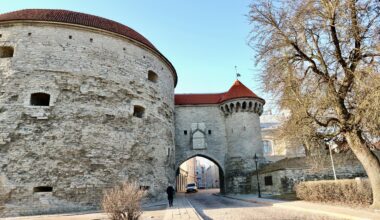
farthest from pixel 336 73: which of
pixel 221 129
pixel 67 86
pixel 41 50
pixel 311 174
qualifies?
pixel 221 129

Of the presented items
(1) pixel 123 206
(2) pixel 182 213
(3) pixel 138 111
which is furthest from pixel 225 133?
(1) pixel 123 206

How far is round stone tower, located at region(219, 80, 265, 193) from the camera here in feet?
63.1

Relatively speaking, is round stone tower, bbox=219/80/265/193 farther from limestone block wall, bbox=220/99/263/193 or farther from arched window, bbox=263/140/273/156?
arched window, bbox=263/140/273/156

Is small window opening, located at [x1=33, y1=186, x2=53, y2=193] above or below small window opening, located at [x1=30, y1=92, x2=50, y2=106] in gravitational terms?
below

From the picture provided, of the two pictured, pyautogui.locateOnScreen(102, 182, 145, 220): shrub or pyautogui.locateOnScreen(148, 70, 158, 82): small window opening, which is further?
pyautogui.locateOnScreen(148, 70, 158, 82): small window opening

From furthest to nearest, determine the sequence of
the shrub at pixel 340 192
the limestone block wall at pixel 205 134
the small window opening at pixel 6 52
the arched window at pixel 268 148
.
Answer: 1. the arched window at pixel 268 148
2. the limestone block wall at pixel 205 134
3. the small window opening at pixel 6 52
4. the shrub at pixel 340 192

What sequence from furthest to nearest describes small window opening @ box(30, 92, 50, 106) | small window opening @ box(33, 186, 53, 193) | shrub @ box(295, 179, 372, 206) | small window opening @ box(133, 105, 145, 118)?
small window opening @ box(133, 105, 145, 118), small window opening @ box(30, 92, 50, 106), small window opening @ box(33, 186, 53, 193), shrub @ box(295, 179, 372, 206)

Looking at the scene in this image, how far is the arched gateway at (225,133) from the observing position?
19.6 m

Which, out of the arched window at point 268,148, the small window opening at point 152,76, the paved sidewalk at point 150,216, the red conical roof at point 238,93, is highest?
the red conical roof at point 238,93

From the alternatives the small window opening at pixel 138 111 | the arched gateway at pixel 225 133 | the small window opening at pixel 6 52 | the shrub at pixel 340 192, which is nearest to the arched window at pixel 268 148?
the arched gateway at pixel 225 133

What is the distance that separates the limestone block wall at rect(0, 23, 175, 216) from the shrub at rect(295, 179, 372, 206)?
728 centimetres

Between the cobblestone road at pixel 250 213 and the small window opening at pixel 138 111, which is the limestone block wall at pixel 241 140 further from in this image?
the cobblestone road at pixel 250 213

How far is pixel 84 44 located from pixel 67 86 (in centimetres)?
233

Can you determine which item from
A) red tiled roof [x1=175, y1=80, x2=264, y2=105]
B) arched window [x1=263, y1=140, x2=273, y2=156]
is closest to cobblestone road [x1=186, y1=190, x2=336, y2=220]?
red tiled roof [x1=175, y1=80, x2=264, y2=105]
